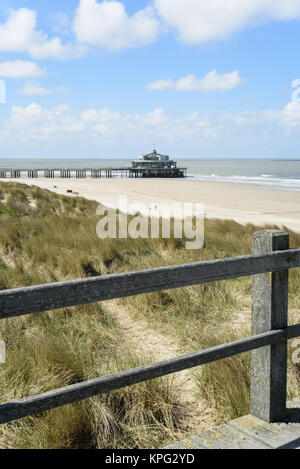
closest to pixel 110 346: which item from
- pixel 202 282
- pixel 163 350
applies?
pixel 163 350

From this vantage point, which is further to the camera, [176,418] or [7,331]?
[7,331]

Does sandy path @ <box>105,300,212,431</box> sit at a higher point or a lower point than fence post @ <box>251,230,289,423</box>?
lower

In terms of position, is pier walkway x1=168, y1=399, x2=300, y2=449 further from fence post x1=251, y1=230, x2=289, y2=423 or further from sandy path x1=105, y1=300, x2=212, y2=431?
sandy path x1=105, y1=300, x2=212, y2=431

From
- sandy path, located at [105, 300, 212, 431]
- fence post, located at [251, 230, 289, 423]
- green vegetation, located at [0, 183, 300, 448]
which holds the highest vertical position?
fence post, located at [251, 230, 289, 423]

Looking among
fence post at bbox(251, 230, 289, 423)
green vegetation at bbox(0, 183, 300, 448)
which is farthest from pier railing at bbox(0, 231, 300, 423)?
green vegetation at bbox(0, 183, 300, 448)

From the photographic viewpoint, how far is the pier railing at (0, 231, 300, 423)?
2.01 m

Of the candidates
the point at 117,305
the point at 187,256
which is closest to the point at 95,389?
the point at 117,305

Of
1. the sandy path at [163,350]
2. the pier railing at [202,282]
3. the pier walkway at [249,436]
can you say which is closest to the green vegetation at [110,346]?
the sandy path at [163,350]

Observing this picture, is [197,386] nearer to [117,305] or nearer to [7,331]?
[7,331]

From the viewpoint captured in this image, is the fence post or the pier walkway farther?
the fence post

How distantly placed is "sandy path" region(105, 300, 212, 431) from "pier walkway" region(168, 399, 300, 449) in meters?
0.42

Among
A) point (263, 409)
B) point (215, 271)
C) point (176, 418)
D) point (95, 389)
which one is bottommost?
point (176, 418)
